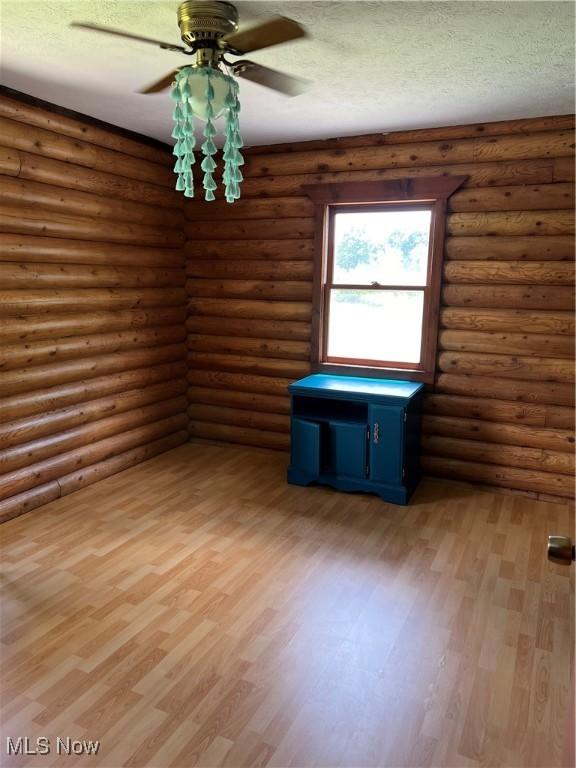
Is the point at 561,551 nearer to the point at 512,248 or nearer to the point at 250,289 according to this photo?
the point at 512,248

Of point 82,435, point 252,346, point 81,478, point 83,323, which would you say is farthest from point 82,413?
point 252,346

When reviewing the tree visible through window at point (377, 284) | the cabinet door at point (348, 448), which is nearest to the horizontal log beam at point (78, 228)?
the tree visible through window at point (377, 284)

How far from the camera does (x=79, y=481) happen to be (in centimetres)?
436

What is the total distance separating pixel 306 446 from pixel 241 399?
4.04 feet

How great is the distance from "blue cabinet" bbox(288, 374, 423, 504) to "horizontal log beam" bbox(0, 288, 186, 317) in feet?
5.19

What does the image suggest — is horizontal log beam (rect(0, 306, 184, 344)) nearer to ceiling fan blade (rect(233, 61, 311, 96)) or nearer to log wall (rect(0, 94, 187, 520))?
log wall (rect(0, 94, 187, 520))

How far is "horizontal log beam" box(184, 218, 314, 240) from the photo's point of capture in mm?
4855

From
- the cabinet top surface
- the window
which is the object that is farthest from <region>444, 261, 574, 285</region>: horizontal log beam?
the cabinet top surface

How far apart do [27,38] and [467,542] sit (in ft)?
12.2

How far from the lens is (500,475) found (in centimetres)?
441

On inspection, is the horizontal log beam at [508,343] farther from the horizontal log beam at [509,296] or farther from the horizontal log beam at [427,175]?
the horizontal log beam at [427,175]

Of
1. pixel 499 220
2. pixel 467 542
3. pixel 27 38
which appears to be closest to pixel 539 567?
pixel 467 542

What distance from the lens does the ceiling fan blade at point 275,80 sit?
301 centimetres

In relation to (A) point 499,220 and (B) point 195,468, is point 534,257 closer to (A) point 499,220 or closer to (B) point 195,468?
(A) point 499,220
